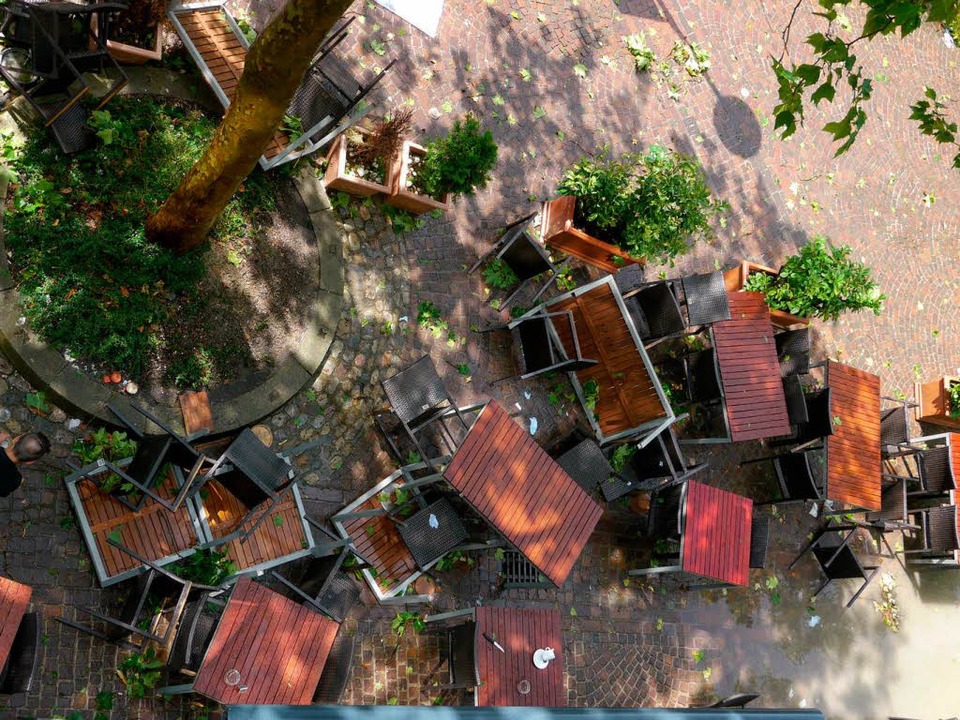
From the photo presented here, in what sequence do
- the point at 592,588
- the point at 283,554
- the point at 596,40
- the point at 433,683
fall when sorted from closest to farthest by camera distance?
the point at 283,554, the point at 433,683, the point at 592,588, the point at 596,40

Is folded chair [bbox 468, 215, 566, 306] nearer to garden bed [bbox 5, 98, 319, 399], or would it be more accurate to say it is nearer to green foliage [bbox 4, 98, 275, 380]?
garden bed [bbox 5, 98, 319, 399]

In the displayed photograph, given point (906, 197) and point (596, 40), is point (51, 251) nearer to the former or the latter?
point (596, 40)

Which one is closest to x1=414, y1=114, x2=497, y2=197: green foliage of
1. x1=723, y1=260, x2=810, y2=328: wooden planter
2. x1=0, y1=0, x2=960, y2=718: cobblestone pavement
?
x1=0, y1=0, x2=960, y2=718: cobblestone pavement

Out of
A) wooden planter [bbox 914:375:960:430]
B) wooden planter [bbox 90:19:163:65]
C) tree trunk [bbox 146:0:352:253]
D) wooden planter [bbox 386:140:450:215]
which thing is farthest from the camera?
wooden planter [bbox 914:375:960:430]

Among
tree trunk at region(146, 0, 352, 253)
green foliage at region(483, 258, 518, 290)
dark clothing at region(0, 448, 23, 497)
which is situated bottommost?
dark clothing at region(0, 448, 23, 497)

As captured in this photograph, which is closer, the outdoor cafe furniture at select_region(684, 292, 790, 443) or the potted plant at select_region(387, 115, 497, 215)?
the potted plant at select_region(387, 115, 497, 215)

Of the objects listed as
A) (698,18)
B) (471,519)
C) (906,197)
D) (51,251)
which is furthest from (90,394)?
(906,197)

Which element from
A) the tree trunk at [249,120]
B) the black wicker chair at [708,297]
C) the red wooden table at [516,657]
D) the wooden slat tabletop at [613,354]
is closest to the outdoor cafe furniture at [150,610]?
the red wooden table at [516,657]
